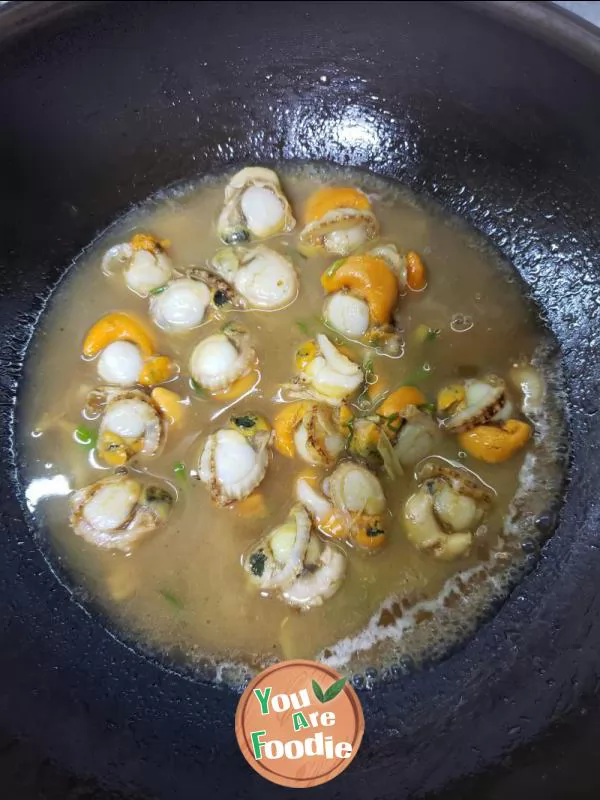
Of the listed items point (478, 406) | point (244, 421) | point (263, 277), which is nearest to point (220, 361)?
point (244, 421)

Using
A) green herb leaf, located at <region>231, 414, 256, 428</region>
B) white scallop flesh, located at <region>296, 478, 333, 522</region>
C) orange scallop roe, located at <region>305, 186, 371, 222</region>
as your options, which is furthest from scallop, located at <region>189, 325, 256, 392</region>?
orange scallop roe, located at <region>305, 186, 371, 222</region>

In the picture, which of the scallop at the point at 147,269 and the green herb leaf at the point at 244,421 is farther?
the scallop at the point at 147,269

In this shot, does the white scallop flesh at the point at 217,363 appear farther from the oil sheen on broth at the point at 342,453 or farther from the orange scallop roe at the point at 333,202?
the orange scallop roe at the point at 333,202

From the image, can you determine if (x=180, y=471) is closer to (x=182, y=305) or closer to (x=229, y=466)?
(x=229, y=466)

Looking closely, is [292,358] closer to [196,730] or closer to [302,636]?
[302,636]

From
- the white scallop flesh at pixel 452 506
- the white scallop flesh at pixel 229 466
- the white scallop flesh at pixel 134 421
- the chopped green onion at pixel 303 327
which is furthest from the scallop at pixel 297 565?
the chopped green onion at pixel 303 327

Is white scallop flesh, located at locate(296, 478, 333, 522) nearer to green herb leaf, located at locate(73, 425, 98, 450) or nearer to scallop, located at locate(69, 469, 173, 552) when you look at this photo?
scallop, located at locate(69, 469, 173, 552)

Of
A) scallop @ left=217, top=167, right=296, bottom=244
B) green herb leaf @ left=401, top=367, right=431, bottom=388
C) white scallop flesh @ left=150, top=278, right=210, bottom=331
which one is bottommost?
→ green herb leaf @ left=401, top=367, right=431, bottom=388

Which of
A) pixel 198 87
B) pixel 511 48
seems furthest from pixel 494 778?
pixel 198 87
